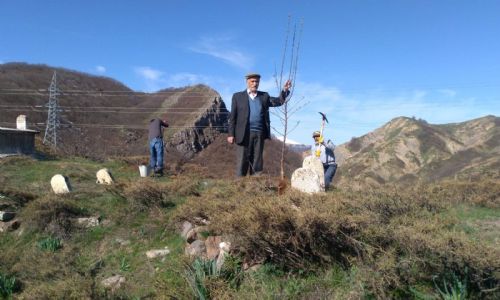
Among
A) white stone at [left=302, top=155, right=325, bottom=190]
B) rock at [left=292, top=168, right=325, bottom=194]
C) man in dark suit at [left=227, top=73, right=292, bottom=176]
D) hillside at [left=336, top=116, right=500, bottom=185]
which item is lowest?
hillside at [left=336, top=116, right=500, bottom=185]

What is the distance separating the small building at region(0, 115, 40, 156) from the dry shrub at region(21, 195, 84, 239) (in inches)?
431

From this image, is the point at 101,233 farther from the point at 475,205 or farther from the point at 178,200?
the point at 475,205

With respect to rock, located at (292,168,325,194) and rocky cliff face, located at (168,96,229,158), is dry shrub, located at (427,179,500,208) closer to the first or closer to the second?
rock, located at (292,168,325,194)

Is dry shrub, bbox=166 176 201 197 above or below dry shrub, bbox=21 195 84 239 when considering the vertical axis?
above

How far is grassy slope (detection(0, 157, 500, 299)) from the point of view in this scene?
4.14 meters

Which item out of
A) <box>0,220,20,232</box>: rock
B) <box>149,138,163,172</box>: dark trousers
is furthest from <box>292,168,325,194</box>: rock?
<box>149,138,163,172</box>: dark trousers

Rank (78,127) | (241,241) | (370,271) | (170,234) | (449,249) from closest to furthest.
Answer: (449,249), (370,271), (241,241), (170,234), (78,127)

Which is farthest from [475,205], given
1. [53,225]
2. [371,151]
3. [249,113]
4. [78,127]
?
[371,151]

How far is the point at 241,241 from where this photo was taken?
497 cm

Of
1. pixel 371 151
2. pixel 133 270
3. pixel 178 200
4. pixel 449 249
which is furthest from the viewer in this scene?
pixel 371 151

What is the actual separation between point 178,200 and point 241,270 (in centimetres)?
345

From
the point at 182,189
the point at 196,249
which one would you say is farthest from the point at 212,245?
the point at 182,189

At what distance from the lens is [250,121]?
766cm

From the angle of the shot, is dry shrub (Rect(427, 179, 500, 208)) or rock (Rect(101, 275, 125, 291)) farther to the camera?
dry shrub (Rect(427, 179, 500, 208))
